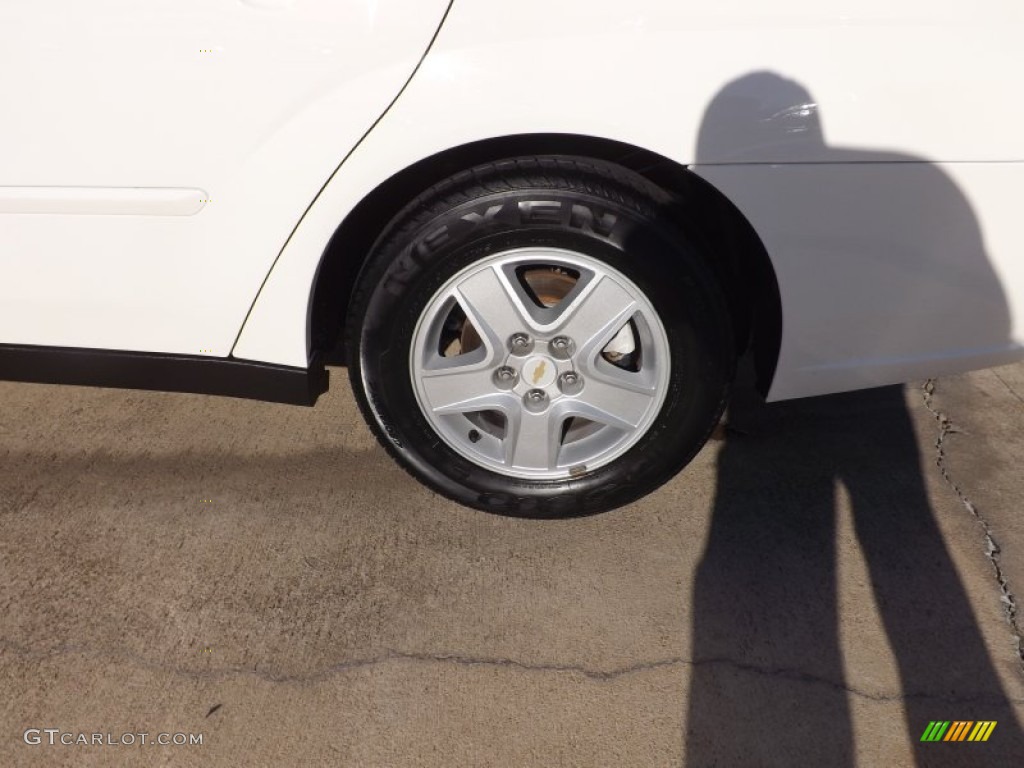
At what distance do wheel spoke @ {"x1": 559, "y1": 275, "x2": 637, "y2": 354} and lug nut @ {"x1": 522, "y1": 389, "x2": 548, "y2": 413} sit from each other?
0.17 meters

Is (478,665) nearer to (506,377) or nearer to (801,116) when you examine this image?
(506,377)

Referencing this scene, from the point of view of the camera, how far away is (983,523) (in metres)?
2.38

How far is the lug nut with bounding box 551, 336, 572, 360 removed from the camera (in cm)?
213

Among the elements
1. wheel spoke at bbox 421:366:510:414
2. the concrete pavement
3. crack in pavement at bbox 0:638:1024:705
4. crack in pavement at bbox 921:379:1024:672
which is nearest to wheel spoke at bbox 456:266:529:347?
wheel spoke at bbox 421:366:510:414

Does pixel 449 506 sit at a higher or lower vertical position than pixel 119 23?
lower

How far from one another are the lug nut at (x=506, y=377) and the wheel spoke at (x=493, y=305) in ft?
0.25

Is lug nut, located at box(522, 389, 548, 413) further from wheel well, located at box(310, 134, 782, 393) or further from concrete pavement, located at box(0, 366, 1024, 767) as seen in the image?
wheel well, located at box(310, 134, 782, 393)

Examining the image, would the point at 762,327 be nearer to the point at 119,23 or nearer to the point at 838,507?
the point at 838,507

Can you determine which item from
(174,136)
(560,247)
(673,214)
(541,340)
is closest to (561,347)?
(541,340)

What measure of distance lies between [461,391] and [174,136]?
0.91m

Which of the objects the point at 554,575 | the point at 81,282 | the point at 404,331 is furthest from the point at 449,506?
the point at 81,282

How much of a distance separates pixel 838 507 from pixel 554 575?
0.88m

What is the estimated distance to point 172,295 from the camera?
6.82 ft

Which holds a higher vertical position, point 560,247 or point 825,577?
point 560,247
